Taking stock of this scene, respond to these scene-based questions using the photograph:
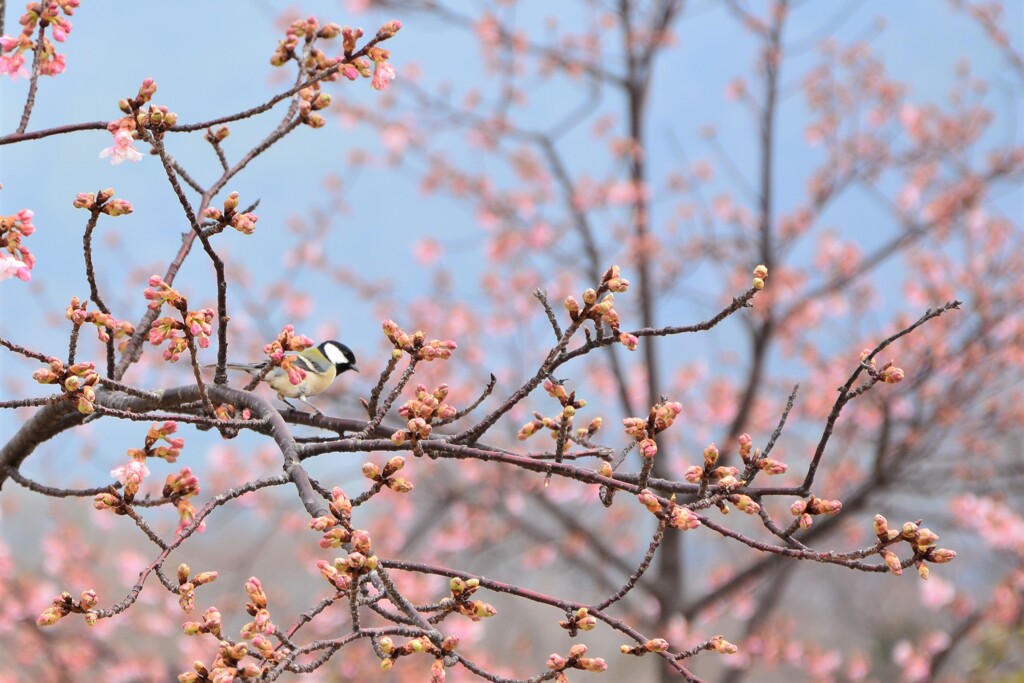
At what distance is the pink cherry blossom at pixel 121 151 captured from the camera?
2293 millimetres

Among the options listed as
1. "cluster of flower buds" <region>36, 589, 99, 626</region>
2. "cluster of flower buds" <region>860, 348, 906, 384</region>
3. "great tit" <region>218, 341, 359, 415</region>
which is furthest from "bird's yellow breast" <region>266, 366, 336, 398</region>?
"cluster of flower buds" <region>860, 348, 906, 384</region>

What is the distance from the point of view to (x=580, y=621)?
189 centimetres

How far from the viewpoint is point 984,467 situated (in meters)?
8.55

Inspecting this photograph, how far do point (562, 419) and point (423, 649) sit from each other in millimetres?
582

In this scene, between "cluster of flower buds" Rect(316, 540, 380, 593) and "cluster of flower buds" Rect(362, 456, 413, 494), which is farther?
"cluster of flower buds" Rect(362, 456, 413, 494)

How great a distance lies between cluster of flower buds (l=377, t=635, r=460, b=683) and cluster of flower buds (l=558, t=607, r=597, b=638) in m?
0.31

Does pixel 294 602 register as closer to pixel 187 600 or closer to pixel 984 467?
pixel 984 467

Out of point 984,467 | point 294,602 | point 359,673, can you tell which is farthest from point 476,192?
point 294,602

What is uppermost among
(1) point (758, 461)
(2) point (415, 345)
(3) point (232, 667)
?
(2) point (415, 345)

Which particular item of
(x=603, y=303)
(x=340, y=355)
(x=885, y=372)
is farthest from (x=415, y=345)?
(x=340, y=355)

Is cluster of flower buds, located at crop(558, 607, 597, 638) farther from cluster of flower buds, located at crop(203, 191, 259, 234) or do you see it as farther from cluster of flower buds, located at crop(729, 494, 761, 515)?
cluster of flower buds, located at crop(203, 191, 259, 234)

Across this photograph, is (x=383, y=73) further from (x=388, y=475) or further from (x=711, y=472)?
(x=711, y=472)

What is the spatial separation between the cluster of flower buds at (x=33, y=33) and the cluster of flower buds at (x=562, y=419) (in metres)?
1.71

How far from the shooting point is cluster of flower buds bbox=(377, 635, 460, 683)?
1618 mm
